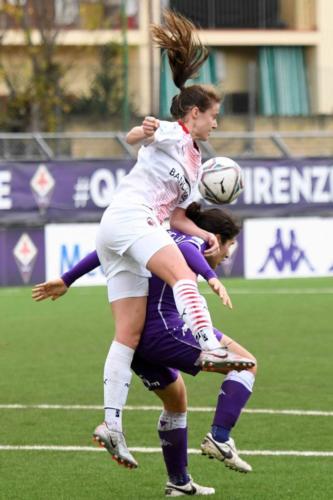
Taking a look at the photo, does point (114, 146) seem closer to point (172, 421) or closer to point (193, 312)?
point (172, 421)

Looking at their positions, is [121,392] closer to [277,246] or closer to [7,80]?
[277,246]

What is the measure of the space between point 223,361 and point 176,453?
0.89 metres

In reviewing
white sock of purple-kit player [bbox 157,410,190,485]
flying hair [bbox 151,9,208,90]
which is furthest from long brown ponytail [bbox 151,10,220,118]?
white sock of purple-kit player [bbox 157,410,190,485]

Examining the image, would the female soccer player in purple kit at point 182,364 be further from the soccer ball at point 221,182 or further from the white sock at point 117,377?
the soccer ball at point 221,182

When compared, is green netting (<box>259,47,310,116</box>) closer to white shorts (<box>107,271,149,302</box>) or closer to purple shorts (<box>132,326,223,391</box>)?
white shorts (<box>107,271,149,302</box>)

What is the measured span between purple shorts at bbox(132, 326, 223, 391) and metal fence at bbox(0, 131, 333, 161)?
53.5 feet

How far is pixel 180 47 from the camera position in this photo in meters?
8.09

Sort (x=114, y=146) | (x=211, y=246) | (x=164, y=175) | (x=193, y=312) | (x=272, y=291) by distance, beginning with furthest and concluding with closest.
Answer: (x=114, y=146) < (x=272, y=291) < (x=164, y=175) < (x=211, y=246) < (x=193, y=312)

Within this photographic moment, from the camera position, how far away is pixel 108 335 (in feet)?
53.7

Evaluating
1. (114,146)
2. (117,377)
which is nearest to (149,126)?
(117,377)

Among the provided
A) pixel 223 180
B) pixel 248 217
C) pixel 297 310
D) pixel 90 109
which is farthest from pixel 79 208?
pixel 90 109

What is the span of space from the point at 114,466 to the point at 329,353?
5861 mm

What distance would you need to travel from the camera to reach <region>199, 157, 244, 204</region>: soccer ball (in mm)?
8516

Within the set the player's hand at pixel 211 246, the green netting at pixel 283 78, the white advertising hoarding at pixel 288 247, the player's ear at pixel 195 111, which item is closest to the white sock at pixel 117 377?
the player's hand at pixel 211 246
